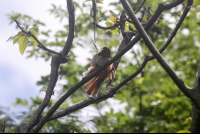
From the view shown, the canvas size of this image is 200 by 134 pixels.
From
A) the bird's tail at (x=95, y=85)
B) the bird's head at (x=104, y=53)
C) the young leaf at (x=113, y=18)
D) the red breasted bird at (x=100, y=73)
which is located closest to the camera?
the young leaf at (x=113, y=18)

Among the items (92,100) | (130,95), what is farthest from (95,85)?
(130,95)

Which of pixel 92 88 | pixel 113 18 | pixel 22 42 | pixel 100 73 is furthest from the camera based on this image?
pixel 92 88

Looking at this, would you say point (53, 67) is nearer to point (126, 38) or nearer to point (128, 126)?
point (126, 38)

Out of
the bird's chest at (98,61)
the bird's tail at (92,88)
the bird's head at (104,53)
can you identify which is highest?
the bird's head at (104,53)

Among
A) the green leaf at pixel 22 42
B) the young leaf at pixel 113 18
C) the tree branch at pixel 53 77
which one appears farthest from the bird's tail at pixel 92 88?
the green leaf at pixel 22 42

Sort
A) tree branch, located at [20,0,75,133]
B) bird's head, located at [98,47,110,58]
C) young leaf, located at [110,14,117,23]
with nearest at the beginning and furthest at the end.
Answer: tree branch, located at [20,0,75,133], young leaf, located at [110,14,117,23], bird's head, located at [98,47,110,58]

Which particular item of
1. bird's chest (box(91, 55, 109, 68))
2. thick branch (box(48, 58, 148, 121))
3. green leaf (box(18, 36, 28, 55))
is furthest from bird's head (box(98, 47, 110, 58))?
green leaf (box(18, 36, 28, 55))

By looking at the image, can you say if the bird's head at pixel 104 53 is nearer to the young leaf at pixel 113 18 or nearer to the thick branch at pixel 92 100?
the young leaf at pixel 113 18

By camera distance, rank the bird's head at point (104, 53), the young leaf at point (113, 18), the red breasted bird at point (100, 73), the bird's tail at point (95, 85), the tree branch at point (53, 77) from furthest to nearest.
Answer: the bird's head at point (104, 53)
the bird's tail at point (95, 85)
the red breasted bird at point (100, 73)
the young leaf at point (113, 18)
the tree branch at point (53, 77)

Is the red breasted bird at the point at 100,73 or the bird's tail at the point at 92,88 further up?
the red breasted bird at the point at 100,73

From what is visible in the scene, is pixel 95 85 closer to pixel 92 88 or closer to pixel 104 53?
pixel 92 88

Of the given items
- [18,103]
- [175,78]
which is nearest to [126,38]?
[175,78]

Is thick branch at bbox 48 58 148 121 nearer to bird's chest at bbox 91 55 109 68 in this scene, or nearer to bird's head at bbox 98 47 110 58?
bird's chest at bbox 91 55 109 68

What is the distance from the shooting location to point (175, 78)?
5.11 feet
